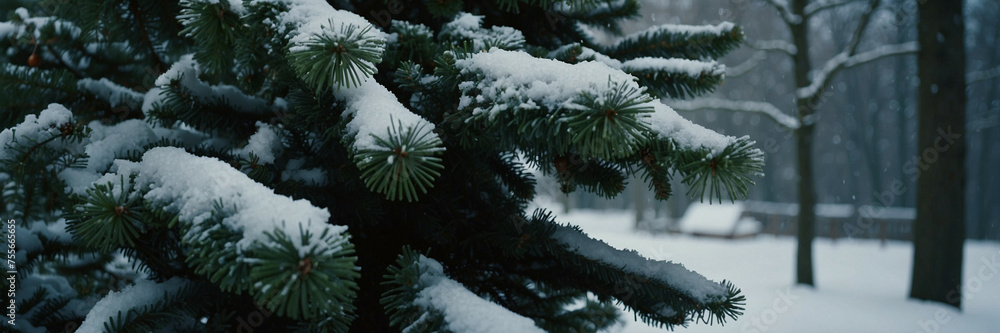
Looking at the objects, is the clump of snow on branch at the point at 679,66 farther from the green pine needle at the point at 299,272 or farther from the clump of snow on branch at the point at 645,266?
the green pine needle at the point at 299,272

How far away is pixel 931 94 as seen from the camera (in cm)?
654

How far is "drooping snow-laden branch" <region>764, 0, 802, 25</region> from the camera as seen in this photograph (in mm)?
7855

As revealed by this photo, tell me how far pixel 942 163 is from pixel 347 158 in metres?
7.39

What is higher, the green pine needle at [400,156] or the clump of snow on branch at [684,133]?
the clump of snow on branch at [684,133]

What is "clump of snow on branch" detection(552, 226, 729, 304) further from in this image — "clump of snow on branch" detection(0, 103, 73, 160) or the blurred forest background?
the blurred forest background

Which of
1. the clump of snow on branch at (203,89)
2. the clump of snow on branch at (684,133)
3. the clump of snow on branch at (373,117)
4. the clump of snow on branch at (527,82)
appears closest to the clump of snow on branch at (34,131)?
the clump of snow on branch at (203,89)

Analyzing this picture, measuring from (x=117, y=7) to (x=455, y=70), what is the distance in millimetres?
1289

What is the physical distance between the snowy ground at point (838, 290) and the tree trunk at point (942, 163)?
1.35ft

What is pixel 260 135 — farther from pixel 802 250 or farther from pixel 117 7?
pixel 802 250

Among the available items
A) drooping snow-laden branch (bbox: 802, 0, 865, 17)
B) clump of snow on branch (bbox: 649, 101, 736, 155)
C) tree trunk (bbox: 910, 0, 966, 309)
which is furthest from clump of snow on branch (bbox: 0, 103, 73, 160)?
drooping snow-laden branch (bbox: 802, 0, 865, 17)

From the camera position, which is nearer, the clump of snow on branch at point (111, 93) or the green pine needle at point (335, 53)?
the green pine needle at point (335, 53)

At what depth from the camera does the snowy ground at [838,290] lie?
18.3ft

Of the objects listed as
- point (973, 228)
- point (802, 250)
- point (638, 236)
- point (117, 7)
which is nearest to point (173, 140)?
point (117, 7)

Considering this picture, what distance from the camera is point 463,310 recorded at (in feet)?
3.84
